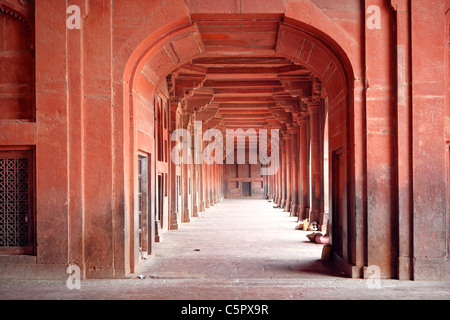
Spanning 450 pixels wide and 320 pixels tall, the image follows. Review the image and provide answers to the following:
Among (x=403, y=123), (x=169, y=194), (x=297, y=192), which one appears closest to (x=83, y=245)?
(x=403, y=123)

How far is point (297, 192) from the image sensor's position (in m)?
19.1

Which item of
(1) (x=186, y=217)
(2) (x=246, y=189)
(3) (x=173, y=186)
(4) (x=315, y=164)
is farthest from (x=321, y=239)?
(2) (x=246, y=189)

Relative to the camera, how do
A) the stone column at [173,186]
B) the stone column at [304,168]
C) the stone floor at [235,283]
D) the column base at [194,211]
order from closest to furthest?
the stone floor at [235,283], the stone column at [173,186], the stone column at [304,168], the column base at [194,211]

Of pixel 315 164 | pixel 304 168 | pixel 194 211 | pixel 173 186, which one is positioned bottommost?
pixel 194 211

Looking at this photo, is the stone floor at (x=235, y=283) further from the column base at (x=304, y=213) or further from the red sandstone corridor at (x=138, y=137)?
the column base at (x=304, y=213)

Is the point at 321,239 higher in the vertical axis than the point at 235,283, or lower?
lower

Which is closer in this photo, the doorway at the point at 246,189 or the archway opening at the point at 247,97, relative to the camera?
the archway opening at the point at 247,97

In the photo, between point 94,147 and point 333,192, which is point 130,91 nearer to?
point 94,147

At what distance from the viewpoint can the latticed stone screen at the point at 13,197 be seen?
6617 millimetres

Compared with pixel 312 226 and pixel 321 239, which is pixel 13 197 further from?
pixel 312 226

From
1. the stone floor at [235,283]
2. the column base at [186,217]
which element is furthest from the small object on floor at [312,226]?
the column base at [186,217]

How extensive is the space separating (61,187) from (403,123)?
5339mm

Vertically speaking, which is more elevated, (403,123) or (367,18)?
(367,18)

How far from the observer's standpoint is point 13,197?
6629mm
